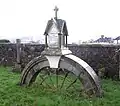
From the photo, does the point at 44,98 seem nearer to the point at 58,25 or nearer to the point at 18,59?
the point at 58,25

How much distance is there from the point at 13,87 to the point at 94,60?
4.48m

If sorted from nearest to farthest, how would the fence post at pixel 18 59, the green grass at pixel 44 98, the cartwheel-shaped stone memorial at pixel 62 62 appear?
the green grass at pixel 44 98 < the cartwheel-shaped stone memorial at pixel 62 62 < the fence post at pixel 18 59

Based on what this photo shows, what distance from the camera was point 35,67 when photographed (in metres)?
8.70

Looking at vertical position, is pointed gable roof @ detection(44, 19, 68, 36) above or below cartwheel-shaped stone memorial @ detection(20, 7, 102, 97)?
above

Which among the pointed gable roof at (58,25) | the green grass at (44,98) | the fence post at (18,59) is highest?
the pointed gable roof at (58,25)

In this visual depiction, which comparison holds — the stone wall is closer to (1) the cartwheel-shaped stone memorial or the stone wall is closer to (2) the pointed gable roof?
(1) the cartwheel-shaped stone memorial

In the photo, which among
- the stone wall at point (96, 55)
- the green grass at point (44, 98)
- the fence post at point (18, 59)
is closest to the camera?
the green grass at point (44, 98)

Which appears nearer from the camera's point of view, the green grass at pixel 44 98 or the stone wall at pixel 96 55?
the green grass at pixel 44 98

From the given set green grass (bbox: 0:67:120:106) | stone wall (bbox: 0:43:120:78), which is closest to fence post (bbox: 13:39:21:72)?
stone wall (bbox: 0:43:120:78)

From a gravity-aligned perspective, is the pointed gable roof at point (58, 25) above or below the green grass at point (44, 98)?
above

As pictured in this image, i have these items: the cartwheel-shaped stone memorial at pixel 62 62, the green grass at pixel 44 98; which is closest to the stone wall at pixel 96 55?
the green grass at pixel 44 98

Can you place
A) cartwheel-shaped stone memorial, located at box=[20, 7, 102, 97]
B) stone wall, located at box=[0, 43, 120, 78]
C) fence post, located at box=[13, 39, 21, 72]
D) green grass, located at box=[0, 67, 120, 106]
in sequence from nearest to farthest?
green grass, located at box=[0, 67, 120, 106], cartwheel-shaped stone memorial, located at box=[20, 7, 102, 97], stone wall, located at box=[0, 43, 120, 78], fence post, located at box=[13, 39, 21, 72]

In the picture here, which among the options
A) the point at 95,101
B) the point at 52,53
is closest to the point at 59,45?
the point at 52,53

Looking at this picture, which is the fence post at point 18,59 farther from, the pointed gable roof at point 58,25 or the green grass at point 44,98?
Result: the pointed gable roof at point 58,25
